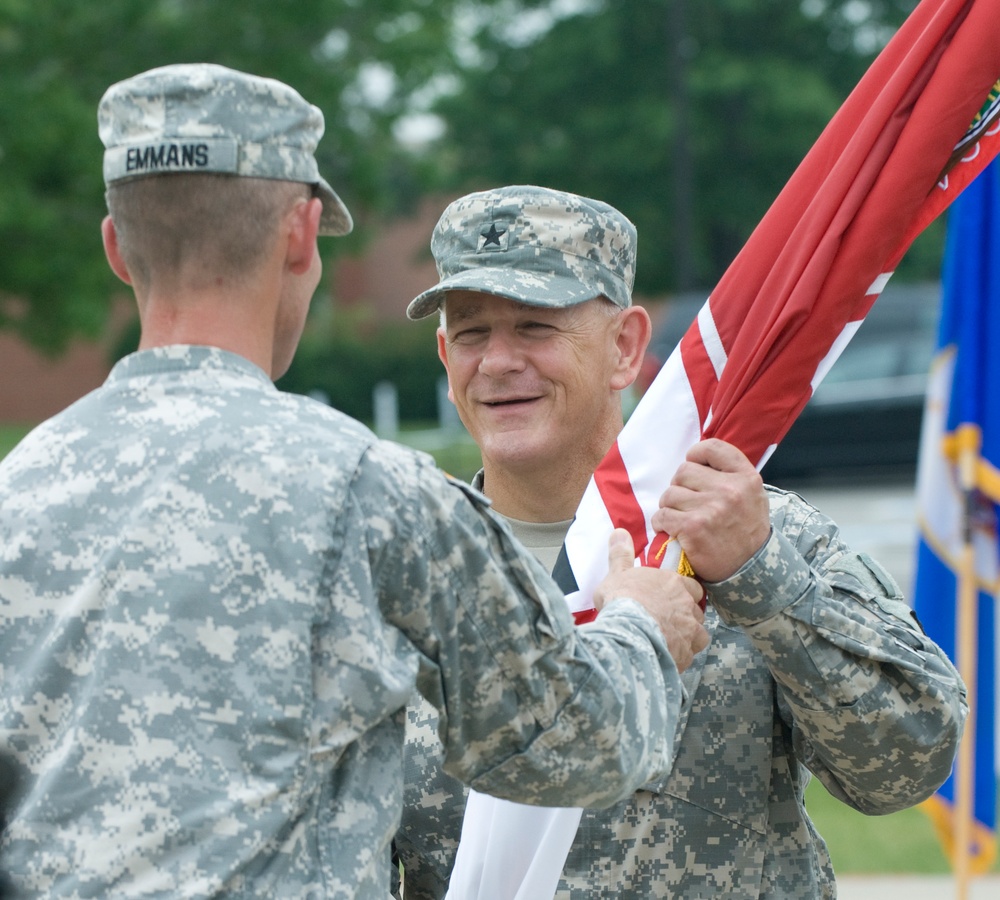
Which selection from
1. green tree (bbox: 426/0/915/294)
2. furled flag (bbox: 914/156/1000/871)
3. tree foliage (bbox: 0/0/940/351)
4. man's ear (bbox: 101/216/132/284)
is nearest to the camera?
man's ear (bbox: 101/216/132/284)

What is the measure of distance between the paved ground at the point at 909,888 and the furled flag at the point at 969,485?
39cm

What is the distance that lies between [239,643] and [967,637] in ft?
14.4

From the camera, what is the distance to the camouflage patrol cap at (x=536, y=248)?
320cm

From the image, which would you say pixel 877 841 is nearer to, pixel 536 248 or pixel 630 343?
pixel 630 343

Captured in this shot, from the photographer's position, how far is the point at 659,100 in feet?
93.2

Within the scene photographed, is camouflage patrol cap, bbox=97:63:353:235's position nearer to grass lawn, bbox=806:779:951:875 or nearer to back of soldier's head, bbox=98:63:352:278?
back of soldier's head, bbox=98:63:352:278

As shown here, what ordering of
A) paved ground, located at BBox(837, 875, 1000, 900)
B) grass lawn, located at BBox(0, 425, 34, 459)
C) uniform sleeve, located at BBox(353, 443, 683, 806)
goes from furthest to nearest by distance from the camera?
grass lawn, located at BBox(0, 425, 34, 459), paved ground, located at BBox(837, 875, 1000, 900), uniform sleeve, located at BBox(353, 443, 683, 806)

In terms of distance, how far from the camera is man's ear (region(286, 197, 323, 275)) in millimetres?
2117

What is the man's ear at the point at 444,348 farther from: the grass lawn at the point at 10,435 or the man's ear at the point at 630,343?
the grass lawn at the point at 10,435

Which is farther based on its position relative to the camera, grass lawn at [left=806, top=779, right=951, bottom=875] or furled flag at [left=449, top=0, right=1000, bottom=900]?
grass lawn at [left=806, top=779, right=951, bottom=875]

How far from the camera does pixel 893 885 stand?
6.23m

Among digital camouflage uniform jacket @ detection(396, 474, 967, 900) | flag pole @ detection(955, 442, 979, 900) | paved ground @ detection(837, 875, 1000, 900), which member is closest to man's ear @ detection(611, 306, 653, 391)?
digital camouflage uniform jacket @ detection(396, 474, 967, 900)

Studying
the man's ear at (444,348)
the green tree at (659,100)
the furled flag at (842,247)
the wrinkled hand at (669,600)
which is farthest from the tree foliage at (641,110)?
the wrinkled hand at (669,600)

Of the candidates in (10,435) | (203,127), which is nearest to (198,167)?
(203,127)
